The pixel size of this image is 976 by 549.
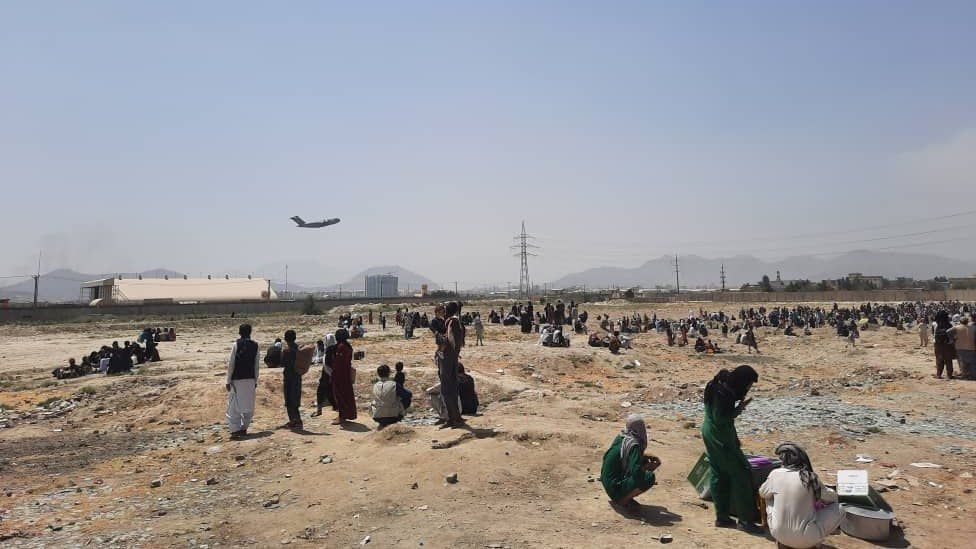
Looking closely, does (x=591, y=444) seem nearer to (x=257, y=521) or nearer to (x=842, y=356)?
(x=257, y=521)

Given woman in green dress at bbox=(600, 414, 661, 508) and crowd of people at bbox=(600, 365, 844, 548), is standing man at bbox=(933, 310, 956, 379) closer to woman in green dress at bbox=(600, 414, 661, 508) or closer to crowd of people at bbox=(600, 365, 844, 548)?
crowd of people at bbox=(600, 365, 844, 548)

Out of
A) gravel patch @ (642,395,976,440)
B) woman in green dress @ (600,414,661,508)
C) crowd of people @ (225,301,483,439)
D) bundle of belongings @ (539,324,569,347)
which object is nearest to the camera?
woman in green dress @ (600,414,661,508)

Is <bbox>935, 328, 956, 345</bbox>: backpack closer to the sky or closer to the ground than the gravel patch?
closer to the sky

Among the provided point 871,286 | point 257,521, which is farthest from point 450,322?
point 871,286

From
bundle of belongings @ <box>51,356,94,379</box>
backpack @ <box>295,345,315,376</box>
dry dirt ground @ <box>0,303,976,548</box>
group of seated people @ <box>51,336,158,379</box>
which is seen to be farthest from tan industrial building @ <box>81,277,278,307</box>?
backpack @ <box>295,345,315,376</box>

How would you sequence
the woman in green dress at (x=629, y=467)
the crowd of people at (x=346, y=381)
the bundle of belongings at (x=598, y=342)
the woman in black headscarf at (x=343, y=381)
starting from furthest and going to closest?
the bundle of belongings at (x=598, y=342) → the woman in black headscarf at (x=343, y=381) → the crowd of people at (x=346, y=381) → the woman in green dress at (x=629, y=467)

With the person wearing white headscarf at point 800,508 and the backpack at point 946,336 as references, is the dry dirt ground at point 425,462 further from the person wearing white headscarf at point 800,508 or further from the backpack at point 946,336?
the backpack at point 946,336

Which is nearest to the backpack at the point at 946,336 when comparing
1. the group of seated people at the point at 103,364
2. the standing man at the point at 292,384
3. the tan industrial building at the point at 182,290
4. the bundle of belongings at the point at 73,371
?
the standing man at the point at 292,384
